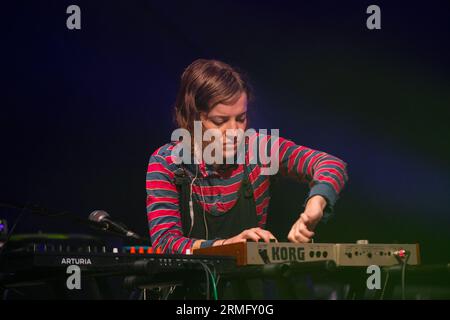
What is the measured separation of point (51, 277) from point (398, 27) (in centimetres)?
267

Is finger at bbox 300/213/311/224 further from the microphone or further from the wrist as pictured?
the microphone

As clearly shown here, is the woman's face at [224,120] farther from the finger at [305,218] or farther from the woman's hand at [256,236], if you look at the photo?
the woman's hand at [256,236]

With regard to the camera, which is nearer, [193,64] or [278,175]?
[278,175]

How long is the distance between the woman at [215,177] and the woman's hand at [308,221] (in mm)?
150

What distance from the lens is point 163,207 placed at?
9.82ft

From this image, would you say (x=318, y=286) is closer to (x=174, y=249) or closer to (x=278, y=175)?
(x=174, y=249)

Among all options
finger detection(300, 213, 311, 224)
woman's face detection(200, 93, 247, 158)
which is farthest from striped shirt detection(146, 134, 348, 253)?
→ finger detection(300, 213, 311, 224)

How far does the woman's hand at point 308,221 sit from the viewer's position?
7.93 feet

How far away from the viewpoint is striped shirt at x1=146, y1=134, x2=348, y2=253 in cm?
294

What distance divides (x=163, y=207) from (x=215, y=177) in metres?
0.34

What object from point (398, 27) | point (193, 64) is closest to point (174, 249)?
point (193, 64)

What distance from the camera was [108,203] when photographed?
11.7ft

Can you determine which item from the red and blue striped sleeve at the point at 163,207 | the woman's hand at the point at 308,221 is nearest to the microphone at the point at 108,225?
the red and blue striped sleeve at the point at 163,207

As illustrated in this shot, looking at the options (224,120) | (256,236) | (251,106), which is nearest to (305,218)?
(256,236)
